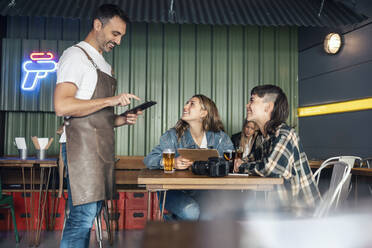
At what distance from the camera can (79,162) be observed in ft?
6.52

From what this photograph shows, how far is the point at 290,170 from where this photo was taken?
6.77ft

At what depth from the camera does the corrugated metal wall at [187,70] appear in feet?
19.5

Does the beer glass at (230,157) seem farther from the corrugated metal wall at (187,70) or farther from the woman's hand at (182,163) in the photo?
the corrugated metal wall at (187,70)

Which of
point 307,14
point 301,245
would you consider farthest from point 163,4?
point 301,245

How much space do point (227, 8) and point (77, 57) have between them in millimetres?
3460

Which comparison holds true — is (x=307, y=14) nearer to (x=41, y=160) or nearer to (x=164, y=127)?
(x=164, y=127)

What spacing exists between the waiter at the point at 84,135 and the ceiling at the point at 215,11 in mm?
2774

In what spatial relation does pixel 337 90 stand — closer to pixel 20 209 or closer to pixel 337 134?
pixel 337 134

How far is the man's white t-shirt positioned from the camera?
6.46 ft

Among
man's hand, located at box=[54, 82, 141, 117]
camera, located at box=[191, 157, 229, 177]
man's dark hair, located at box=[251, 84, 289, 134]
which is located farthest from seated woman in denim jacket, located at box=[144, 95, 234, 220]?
man's hand, located at box=[54, 82, 141, 117]

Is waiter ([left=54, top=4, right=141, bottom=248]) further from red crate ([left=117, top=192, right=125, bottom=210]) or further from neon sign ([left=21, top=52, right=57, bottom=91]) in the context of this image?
neon sign ([left=21, top=52, right=57, bottom=91])

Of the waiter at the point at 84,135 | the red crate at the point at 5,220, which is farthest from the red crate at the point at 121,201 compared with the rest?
the waiter at the point at 84,135

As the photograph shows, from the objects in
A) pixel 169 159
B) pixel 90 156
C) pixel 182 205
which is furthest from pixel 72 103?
pixel 182 205

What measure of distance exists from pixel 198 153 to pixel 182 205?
16.7 inches
